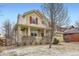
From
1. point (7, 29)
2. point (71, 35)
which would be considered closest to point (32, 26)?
point (7, 29)

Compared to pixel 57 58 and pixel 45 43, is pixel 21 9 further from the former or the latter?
pixel 57 58

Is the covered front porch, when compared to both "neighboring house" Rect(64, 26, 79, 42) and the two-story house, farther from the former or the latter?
"neighboring house" Rect(64, 26, 79, 42)

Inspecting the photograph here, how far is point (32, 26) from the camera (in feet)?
7.77

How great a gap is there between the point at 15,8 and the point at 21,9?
0.06 meters

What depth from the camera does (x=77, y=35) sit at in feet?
7.71

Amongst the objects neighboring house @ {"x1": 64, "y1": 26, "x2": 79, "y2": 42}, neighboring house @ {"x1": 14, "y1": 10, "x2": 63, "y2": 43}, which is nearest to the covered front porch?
neighboring house @ {"x1": 14, "y1": 10, "x2": 63, "y2": 43}

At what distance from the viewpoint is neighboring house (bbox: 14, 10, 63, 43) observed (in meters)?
2.35

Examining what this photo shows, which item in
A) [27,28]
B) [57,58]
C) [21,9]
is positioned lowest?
[57,58]

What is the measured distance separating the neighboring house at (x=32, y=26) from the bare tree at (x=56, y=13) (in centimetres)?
5

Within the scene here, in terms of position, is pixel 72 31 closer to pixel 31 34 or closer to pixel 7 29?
pixel 31 34

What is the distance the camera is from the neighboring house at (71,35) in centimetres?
235

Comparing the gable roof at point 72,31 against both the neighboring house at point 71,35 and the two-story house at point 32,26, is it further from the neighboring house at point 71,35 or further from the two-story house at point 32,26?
the two-story house at point 32,26

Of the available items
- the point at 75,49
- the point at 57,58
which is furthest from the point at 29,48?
the point at 75,49

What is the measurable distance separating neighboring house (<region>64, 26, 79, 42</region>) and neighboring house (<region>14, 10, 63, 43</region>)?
18cm
